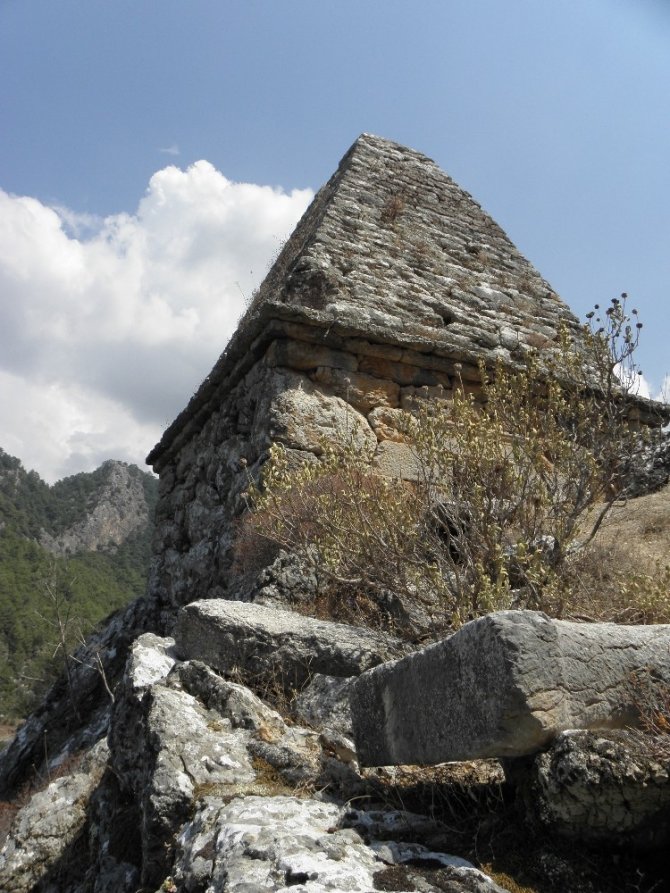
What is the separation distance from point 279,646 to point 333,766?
84cm

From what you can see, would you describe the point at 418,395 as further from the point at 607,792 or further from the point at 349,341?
the point at 607,792

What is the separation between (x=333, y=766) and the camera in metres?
2.39

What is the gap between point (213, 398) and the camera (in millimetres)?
6223

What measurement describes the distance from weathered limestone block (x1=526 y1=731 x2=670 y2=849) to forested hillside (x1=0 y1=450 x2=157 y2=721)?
35286mm

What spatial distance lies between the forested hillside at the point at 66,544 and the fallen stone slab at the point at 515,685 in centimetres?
3489

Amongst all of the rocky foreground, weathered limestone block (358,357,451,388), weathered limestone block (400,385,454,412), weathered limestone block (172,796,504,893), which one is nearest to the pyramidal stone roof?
weathered limestone block (358,357,451,388)

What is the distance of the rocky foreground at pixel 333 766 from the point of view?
168cm

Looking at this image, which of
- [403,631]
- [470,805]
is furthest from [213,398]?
[470,805]

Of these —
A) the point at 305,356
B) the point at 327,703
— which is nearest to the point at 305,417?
the point at 305,356

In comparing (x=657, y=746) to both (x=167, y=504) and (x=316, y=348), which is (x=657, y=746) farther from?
(x=167, y=504)

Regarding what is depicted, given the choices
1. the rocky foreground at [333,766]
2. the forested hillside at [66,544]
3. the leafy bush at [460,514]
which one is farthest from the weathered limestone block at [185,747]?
the forested hillside at [66,544]

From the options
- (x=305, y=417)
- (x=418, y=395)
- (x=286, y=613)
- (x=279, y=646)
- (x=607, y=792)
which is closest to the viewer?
(x=607, y=792)

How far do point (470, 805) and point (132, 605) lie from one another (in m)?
5.18

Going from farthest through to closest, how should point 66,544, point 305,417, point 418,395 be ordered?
point 66,544 < point 418,395 < point 305,417
